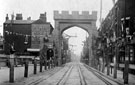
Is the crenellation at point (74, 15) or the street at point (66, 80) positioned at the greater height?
the crenellation at point (74, 15)

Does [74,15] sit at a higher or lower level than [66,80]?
higher

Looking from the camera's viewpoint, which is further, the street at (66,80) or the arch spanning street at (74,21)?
the arch spanning street at (74,21)

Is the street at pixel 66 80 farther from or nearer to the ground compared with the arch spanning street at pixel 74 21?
nearer to the ground

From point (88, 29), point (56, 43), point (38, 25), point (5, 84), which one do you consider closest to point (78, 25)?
point (88, 29)

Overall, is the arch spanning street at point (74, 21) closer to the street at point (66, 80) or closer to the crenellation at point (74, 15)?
the crenellation at point (74, 15)

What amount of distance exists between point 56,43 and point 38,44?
6.09m

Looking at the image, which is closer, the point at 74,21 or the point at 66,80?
the point at 66,80

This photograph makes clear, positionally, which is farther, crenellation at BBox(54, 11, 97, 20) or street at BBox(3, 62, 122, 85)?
crenellation at BBox(54, 11, 97, 20)

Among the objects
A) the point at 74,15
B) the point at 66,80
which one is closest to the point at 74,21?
the point at 74,15

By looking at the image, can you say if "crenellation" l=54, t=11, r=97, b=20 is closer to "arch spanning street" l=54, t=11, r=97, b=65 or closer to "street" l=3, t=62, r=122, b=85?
"arch spanning street" l=54, t=11, r=97, b=65

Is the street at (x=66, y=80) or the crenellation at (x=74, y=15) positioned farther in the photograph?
the crenellation at (x=74, y=15)

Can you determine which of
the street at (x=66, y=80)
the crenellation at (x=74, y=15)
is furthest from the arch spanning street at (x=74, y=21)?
the street at (x=66, y=80)

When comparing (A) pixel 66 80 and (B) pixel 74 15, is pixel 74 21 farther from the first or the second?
(A) pixel 66 80

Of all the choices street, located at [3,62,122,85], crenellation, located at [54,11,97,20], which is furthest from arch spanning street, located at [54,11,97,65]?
street, located at [3,62,122,85]
